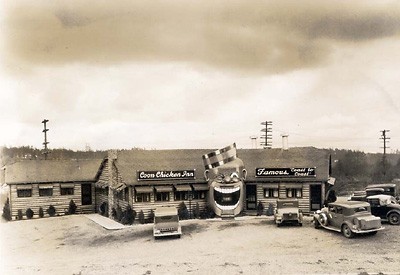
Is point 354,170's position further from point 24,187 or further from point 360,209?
point 24,187

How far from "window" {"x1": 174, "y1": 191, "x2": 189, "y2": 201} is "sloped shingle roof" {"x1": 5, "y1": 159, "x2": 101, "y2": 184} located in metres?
9.92

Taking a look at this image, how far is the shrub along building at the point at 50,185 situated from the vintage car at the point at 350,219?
69.8 feet

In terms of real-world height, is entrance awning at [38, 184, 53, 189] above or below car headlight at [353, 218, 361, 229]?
above

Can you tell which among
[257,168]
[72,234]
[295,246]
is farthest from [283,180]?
[72,234]

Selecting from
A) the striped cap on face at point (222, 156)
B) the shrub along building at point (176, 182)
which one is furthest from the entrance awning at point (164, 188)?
the striped cap on face at point (222, 156)

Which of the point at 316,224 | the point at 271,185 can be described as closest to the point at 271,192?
the point at 271,185

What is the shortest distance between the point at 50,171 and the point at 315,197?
23.1 meters

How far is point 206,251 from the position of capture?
1964cm

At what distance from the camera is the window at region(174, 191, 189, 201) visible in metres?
29.6

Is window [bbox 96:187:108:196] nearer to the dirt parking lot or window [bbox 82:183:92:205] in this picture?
window [bbox 82:183:92:205]

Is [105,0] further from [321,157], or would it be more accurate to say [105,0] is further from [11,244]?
[321,157]

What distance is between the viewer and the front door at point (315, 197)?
29883mm

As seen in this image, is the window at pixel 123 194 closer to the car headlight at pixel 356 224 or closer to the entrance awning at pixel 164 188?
the entrance awning at pixel 164 188

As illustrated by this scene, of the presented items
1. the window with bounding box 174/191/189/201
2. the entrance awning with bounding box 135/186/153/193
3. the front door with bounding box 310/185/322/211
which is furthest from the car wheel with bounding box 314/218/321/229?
the entrance awning with bounding box 135/186/153/193
